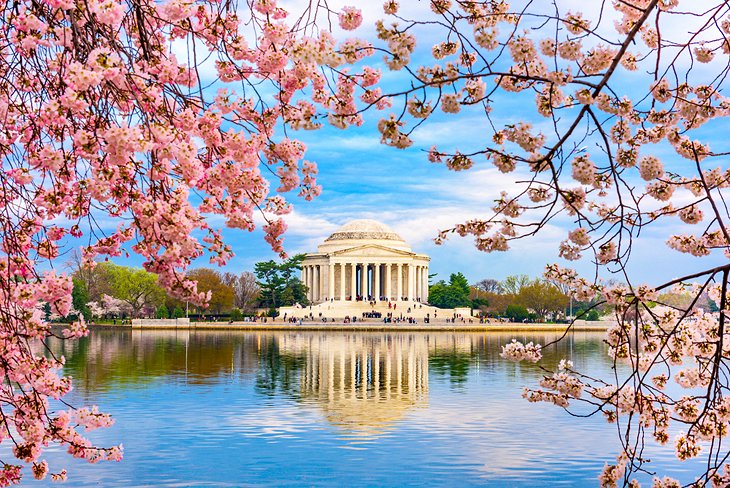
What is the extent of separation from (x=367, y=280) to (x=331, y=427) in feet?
314

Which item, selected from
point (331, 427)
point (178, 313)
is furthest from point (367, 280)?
point (331, 427)

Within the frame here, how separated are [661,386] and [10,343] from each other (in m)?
5.41

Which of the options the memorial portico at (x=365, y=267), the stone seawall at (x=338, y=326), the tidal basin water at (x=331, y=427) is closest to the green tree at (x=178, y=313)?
the stone seawall at (x=338, y=326)

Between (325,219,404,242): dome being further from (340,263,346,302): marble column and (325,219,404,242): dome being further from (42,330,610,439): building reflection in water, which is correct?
(42,330,610,439): building reflection in water

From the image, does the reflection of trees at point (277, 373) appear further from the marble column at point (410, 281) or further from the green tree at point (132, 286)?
the marble column at point (410, 281)

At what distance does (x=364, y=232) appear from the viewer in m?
120

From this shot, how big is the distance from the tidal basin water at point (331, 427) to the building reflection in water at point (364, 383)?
0.08 m

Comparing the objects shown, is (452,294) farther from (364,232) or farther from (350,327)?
(350,327)

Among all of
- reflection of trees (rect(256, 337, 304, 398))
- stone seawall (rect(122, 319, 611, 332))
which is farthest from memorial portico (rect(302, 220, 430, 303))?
reflection of trees (rect(256, 337, 304, 398))

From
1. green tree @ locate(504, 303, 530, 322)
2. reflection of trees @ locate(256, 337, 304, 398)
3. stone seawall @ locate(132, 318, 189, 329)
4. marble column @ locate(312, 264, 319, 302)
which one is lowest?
reflection of trees @ locate(256, 337, 304, 398)

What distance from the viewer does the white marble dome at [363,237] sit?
387ft

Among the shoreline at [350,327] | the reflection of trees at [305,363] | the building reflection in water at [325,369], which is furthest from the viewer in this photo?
the shoreline at [350,327]

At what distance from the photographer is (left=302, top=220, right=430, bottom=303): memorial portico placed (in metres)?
114

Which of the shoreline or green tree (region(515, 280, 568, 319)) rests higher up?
green tree (region(515, 280, 568, 319))
